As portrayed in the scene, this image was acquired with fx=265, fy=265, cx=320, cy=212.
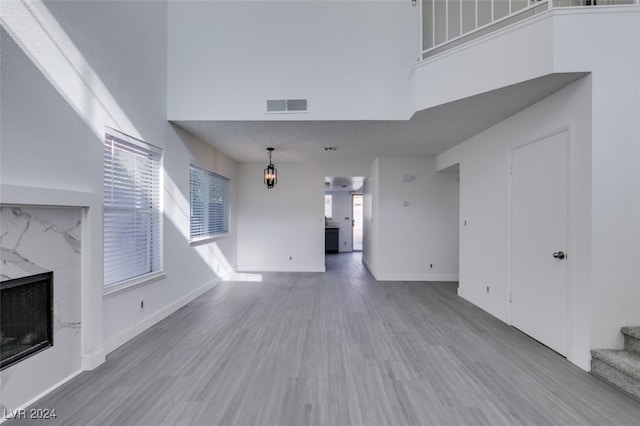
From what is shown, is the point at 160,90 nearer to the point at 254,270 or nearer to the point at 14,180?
the point at 14,180

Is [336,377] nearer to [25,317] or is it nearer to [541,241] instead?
[25,317]

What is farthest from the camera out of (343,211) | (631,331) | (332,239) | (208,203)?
(343,211)

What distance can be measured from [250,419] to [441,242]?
4811 mm

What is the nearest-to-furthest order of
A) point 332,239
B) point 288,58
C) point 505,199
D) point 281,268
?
point 505,199, point 288,58, point 281,268, point 332,239

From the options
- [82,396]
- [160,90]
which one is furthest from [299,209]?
[82,396]

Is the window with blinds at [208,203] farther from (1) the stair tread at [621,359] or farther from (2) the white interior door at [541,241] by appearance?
(1) the stair tread at [621,359]

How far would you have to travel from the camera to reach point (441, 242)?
17.9 ft

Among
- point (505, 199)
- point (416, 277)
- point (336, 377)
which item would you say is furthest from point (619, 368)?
point (416, 277)

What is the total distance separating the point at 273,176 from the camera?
4758 mm

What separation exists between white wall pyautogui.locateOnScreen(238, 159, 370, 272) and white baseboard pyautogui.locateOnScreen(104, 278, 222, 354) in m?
1.94

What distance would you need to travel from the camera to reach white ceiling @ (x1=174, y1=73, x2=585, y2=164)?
8.96 ft

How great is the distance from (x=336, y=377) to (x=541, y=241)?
8.22 ft

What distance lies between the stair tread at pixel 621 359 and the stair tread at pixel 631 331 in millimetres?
143

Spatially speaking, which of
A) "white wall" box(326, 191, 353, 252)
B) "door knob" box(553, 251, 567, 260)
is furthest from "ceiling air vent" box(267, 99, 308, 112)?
"white wall" box(326, 191, 353, 252)
